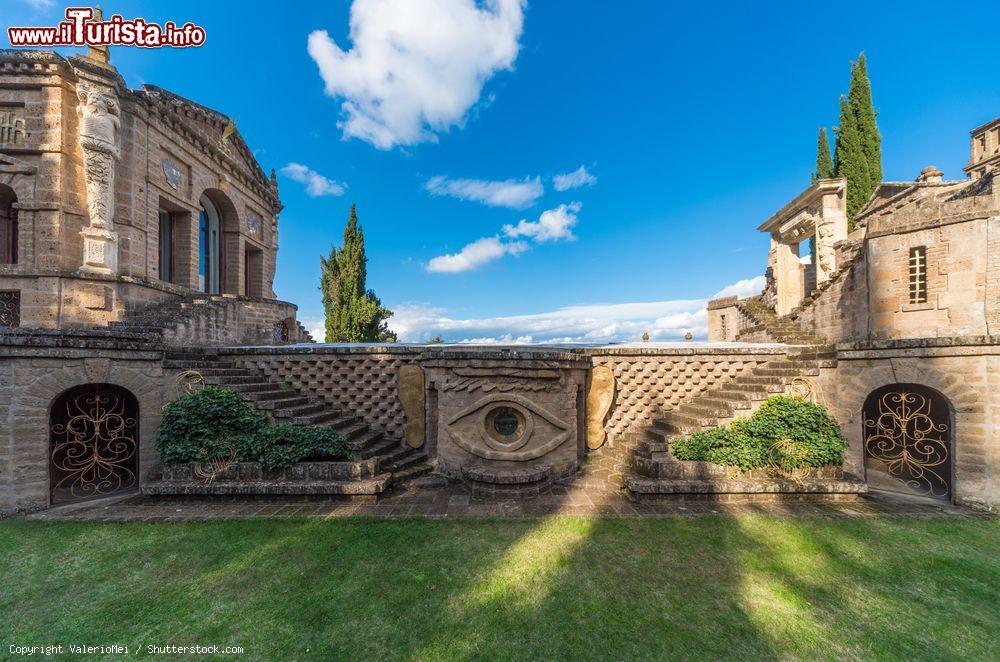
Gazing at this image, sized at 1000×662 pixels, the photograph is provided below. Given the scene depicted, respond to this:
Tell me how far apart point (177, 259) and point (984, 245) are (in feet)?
85.3

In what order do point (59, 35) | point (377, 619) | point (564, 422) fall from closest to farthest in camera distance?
point (377, 619), point (564, 422), point (59, 35)

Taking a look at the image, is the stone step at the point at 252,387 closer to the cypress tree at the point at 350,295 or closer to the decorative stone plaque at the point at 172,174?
the decorative stone plaque at the point at 172,174

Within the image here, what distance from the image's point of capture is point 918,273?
1040 centimetres

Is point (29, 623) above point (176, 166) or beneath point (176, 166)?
beneath

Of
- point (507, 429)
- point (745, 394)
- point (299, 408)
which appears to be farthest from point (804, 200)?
point (299, 408)

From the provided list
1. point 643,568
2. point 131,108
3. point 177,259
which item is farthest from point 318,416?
point 131,108

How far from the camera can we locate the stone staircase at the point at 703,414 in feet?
23.4

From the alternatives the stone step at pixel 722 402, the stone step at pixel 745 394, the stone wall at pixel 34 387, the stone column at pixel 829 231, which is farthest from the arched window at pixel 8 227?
the stone column at pixel 829 231

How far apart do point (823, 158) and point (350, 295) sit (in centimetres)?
3441

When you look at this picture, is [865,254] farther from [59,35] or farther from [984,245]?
[59,35]

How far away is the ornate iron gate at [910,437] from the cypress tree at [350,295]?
24.7 metres

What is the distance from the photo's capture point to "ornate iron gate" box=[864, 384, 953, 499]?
6828 mm

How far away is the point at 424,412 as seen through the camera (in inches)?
361

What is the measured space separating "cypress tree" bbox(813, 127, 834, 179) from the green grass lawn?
27.2 m
